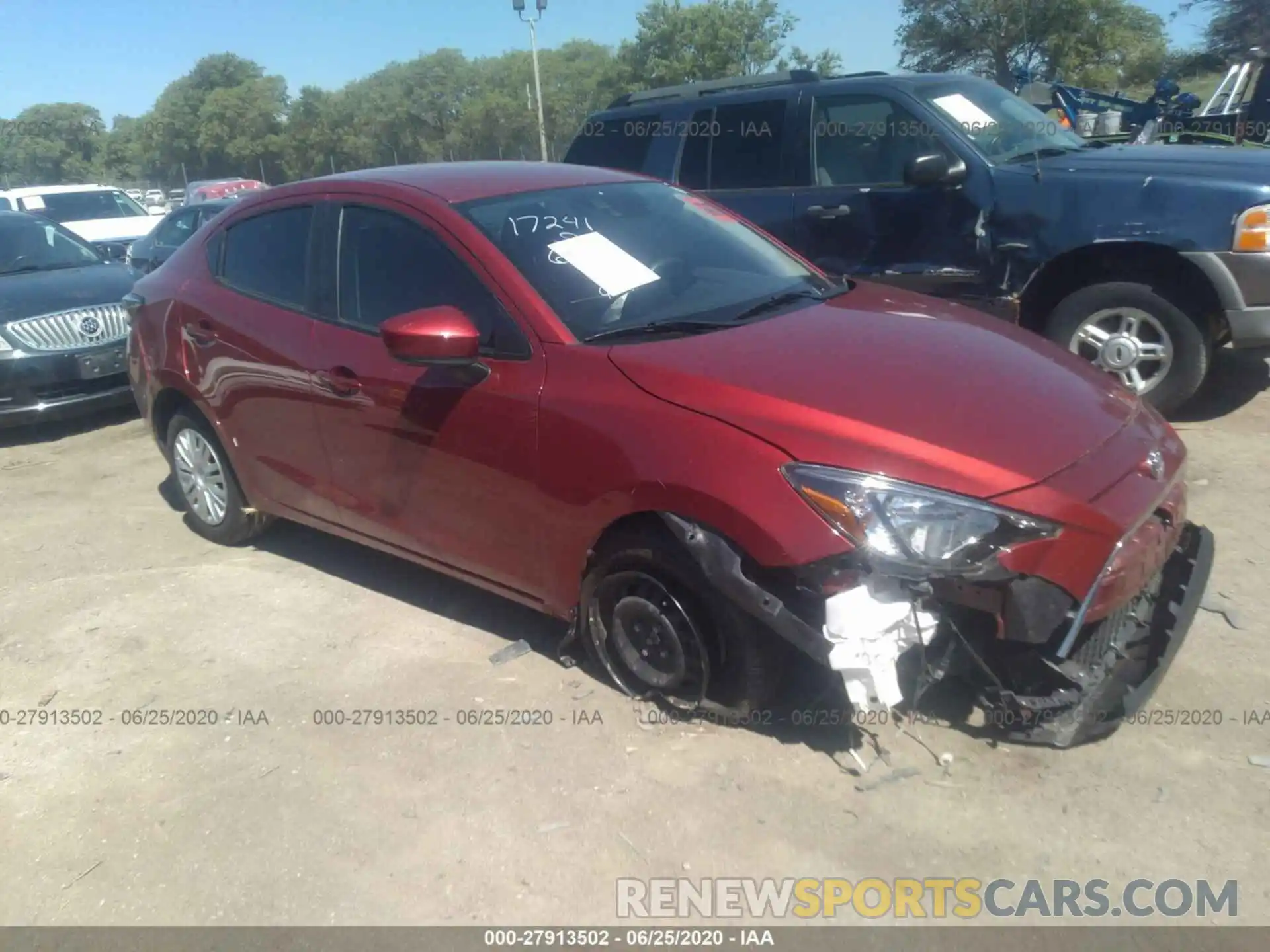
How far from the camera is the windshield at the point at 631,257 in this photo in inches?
140

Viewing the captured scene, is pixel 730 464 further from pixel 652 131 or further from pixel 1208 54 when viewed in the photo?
pixel 1208 54

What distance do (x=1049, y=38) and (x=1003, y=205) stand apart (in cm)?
3606

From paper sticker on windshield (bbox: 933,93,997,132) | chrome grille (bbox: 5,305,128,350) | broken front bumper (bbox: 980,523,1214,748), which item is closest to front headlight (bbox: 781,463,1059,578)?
broken front bumper (bbox: 980,523,1214,748)

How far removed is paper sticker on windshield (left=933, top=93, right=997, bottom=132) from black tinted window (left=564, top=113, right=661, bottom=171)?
1990mm

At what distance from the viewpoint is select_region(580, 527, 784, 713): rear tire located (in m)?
3.04

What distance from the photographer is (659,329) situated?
3.46 metres

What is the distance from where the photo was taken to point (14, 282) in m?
8.13

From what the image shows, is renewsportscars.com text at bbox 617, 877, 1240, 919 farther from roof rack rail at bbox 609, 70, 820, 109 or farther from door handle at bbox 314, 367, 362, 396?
roof rack rail at bbox 609, 70, 820, 109

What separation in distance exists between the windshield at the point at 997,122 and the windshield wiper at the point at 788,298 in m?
2.45

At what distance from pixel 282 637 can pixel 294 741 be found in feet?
2.73

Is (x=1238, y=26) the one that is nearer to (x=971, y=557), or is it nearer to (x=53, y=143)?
(x=971, y=557)

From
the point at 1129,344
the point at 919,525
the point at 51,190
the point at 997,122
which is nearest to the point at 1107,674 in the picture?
the point at 919,525

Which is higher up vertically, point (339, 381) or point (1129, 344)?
point (339, 381)

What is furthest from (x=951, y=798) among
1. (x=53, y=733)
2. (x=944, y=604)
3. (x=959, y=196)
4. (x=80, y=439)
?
(x=80, y=439)
